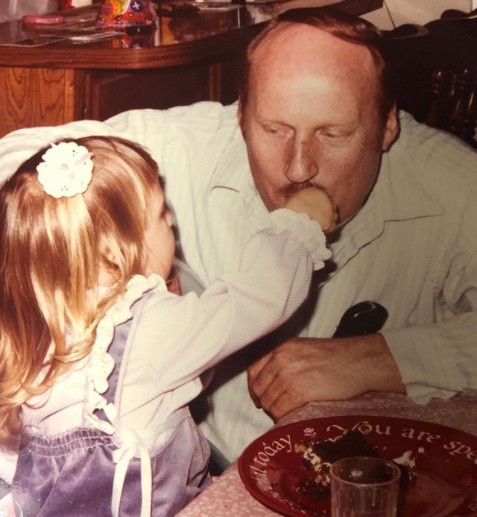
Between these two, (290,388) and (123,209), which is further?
(290,388)

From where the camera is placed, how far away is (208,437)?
4.17ft

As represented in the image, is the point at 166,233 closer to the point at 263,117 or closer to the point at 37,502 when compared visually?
the point at 263,117

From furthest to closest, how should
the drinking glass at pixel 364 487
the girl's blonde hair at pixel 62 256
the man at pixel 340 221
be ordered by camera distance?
1. the man at pixel 340 221
2. the girl's blonde hair at pixel 62 256
3. the drinking glass at pixel 364 487

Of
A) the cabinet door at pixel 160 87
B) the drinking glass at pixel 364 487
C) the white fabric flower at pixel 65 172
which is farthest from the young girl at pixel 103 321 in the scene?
the drinking glass at pixel 364 487

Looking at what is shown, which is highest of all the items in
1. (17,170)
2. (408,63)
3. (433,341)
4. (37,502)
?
(408,63)

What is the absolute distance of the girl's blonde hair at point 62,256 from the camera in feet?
3.62

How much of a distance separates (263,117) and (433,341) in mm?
364

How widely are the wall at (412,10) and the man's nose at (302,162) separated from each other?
0.59 feet

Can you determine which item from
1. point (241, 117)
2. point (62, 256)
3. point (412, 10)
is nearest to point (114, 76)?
point (241, 117)

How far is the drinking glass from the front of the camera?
3.27 ft

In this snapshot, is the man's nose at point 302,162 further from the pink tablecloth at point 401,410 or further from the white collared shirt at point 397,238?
the pink tablecloth at point 401,410

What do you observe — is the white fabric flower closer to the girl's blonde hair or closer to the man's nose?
the girl's blonde hair

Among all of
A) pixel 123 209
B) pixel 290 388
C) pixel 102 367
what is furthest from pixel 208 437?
pixel 123 209

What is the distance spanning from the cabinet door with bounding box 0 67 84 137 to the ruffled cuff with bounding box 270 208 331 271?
0.31 meters
